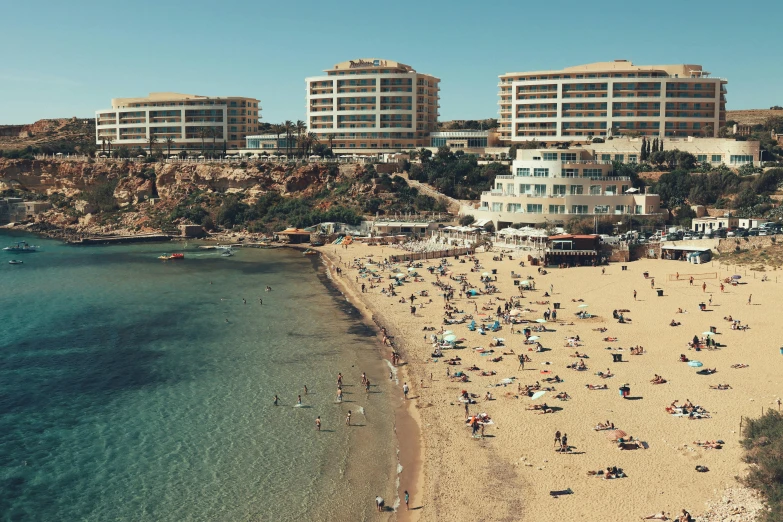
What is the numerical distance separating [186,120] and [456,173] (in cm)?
5947

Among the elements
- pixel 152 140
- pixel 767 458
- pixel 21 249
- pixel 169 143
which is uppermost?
pixel 152 140

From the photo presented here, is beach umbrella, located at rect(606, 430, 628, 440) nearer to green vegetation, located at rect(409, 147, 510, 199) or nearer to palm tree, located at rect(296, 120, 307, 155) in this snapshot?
green vegetation, located at rect(409, 147, 510, 199)

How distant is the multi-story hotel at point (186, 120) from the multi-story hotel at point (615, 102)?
51577 millimetres

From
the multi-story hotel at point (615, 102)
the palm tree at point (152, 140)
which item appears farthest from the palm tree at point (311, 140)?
the multi-story hotel at point (615, 102)

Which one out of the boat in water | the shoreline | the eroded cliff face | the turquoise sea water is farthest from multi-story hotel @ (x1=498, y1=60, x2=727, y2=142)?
the shoreline

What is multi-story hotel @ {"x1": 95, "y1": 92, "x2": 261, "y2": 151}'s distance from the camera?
134750mm

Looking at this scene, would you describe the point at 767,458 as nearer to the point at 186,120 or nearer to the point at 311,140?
the point at 311,140

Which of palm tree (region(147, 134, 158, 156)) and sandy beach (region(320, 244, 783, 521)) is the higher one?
palm tree (region(147, 134, 158, 156))

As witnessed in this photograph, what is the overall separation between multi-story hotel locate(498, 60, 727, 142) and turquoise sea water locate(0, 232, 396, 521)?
Result: 59860mm

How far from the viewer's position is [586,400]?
32344 mm

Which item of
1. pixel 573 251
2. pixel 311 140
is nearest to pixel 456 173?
pixel 311 140

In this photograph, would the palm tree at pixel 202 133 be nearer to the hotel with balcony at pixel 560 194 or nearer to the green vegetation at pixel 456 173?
the green vegetation at pixel 456 173

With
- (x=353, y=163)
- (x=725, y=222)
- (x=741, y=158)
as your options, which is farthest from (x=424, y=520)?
(x=353, y=163)

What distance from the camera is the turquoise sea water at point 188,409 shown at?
86.0ft
